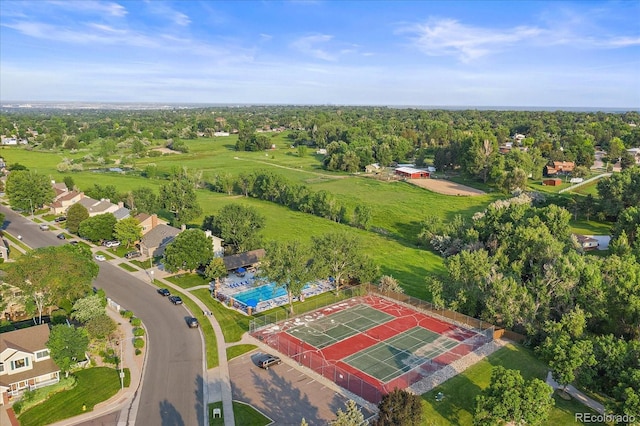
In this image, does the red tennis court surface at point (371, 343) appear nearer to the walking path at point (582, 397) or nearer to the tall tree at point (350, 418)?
the walking path at point (582, 397)

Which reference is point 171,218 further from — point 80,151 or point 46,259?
point 80,151

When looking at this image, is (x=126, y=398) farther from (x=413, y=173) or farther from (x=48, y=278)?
(x=413, y=173)

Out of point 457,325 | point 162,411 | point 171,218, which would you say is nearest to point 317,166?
point 171,218

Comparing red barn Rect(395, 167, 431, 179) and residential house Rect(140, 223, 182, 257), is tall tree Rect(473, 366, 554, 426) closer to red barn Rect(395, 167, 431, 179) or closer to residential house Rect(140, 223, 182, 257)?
residential house Rect(140, 223, 182, 257)

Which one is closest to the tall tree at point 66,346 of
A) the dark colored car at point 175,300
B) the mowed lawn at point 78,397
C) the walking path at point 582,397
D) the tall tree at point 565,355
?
the mowed lawn at point 78,397

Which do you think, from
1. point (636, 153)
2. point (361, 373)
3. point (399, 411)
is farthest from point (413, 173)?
point (399, 411)

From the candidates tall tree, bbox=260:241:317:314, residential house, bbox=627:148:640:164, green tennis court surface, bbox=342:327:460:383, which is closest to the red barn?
residential house, bbox=627:148:640:164
